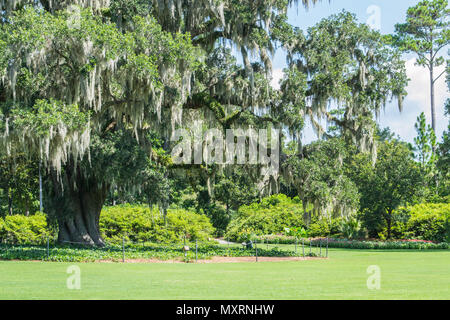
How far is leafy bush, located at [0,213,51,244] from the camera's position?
85.1 feet

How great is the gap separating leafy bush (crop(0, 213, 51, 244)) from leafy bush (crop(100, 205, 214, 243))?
132 inches

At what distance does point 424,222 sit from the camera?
3183 cm

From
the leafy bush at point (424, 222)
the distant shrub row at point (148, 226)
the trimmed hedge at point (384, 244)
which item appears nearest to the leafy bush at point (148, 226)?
the distant shrub row at point (148, 226)

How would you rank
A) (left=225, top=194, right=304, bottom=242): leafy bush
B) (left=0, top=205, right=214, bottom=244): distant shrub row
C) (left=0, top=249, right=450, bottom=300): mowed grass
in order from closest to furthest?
(left=0, top=249, right=450, bottom=300): mowed grass → (left=0, top=205, right=214, bottom=244): distant shrub row → (left=225, top=194, right=304, bottom=242): leafy bush

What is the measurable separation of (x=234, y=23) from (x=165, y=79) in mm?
3287

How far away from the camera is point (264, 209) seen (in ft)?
126

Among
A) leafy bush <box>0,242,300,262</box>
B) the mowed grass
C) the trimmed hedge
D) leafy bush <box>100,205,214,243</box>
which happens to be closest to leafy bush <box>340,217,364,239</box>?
the trimmed hedge

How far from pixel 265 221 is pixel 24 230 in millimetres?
16838

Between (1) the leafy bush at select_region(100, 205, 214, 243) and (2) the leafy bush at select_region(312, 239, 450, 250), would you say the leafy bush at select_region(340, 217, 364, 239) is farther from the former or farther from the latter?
(1) the leafy bush at select_region(100, 205, 214, 243)

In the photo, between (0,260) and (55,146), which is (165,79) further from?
(0,260)

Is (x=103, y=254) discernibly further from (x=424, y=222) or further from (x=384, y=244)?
(x=424, y=222)

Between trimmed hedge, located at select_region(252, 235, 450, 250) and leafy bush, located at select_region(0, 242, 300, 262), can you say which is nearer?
leafy bush, located at select_region(0, 242, 300, 262)

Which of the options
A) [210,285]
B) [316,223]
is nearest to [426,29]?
[316,223]

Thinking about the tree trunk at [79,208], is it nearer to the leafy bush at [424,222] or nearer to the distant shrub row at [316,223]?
the distant shrub row at [316,223]
